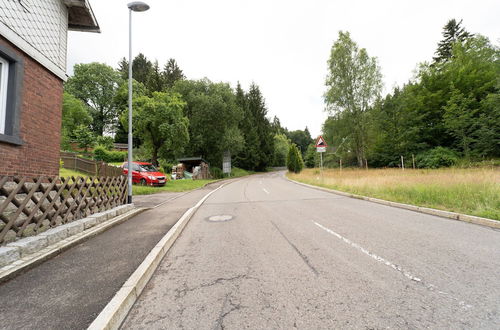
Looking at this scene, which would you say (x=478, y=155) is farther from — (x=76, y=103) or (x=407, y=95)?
(x=76, y=103)

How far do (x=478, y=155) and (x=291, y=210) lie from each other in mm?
25088

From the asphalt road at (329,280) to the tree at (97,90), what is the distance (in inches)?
2230

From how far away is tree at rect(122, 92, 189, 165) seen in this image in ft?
73.2

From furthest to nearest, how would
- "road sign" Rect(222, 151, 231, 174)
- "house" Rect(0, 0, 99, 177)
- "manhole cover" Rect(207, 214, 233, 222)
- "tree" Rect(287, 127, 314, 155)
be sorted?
1. "tree" Rect(287, 127, 314, 155)
2. "road sign" Rect(222, 151, 231, 174)
3. "manhole cover" Rect(207, 214, 233, 222)
4. "house" Rect(0, 0, 99, 177)

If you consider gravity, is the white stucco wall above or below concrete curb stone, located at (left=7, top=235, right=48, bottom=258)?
above

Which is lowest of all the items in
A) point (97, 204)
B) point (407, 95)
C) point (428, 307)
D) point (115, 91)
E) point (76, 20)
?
point (428, 307)

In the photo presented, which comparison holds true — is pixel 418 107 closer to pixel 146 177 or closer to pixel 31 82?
pixel 146 177

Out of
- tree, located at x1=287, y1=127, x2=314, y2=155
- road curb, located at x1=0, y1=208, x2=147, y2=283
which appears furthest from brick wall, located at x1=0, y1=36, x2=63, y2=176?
tree, located at x1=287, y1=127, x2=314, y2=155

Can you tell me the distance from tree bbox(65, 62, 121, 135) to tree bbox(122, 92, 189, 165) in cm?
3359

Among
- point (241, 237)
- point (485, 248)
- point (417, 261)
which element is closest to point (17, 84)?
point (241, 237)

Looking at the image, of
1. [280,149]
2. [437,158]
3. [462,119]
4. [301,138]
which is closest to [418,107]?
[462,119]

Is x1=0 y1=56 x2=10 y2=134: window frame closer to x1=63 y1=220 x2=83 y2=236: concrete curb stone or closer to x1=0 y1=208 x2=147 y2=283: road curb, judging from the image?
x1=63 y1=220 x2=83 y2=236: concrete curb stone

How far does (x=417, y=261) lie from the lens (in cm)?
334

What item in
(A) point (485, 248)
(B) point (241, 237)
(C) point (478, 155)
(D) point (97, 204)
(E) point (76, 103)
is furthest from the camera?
(E) point (76, 103)
